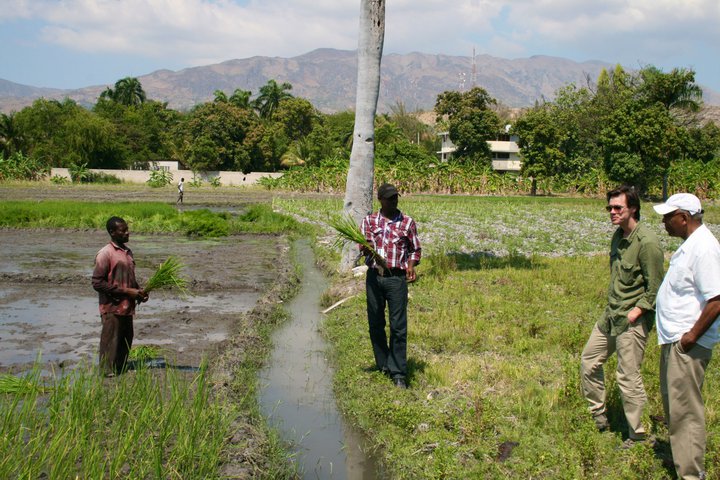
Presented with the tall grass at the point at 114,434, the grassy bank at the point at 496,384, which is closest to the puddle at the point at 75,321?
the grassy bank at the point at 496,384

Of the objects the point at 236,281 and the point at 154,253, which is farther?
the point at 154,253

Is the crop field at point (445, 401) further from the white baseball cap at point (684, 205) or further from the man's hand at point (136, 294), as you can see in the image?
the white baseball cap at point (684, 205)

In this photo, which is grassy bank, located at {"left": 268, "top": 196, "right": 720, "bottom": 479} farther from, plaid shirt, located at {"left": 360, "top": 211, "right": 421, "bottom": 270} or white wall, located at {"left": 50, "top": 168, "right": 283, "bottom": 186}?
white wall, located at {"left": 50, "top": 168, "right": 283, "bottom": 186}

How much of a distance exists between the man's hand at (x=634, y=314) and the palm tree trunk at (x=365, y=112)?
879cm

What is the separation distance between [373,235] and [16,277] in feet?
35.3

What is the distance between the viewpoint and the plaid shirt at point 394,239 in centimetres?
686

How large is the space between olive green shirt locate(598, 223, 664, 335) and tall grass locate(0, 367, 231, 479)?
3.04 metres

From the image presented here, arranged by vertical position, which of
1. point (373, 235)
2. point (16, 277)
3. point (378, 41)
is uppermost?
point (378, 41)

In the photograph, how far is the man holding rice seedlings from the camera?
5188mm

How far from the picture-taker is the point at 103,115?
68062mm

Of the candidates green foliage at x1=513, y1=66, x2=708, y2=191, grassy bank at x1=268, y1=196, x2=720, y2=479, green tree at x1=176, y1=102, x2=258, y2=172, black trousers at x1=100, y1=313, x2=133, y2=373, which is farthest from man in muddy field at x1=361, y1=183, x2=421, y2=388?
green tree at x1=176, y1=102, x2=258, y2=172

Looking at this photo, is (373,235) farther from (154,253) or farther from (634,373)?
(154,253)

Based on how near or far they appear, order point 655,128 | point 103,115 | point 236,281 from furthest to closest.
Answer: point 103,115, point 655,128, point 236,281

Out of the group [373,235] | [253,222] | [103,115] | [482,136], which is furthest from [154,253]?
[103,115]
